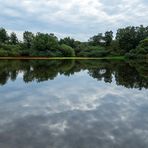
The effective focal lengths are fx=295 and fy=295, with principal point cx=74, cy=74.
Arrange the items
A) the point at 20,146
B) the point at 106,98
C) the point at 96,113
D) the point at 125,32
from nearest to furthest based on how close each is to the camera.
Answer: the point at 20,146 → the point at 96,113 → the point at 106,98 → the point at 125,32

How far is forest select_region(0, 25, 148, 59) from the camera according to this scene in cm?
6788

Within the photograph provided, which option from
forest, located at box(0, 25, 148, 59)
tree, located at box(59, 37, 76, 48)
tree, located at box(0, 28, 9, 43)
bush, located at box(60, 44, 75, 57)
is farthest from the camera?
tree, located at box(59, 37, 76, 48)

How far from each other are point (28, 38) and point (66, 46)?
11.7 meters

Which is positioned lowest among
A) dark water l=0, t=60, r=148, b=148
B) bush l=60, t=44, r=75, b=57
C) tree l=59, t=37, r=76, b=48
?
bush l=60, t=44, r=75, b=57

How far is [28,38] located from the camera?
79875mm

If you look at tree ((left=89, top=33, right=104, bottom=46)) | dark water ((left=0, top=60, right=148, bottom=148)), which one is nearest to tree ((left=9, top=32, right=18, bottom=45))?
tree ((left=89, top=33, right=104, bottom=46))

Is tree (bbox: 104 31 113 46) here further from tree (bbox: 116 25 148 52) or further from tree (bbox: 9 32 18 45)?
tree (bbox: 9 32 18 45)

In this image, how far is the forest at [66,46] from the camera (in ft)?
223

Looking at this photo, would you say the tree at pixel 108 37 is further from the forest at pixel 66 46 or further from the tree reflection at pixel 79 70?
the tree reflection at pixel 79 70

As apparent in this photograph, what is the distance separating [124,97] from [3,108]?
565 centimetres

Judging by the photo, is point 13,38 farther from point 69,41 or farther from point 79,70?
point 79,70

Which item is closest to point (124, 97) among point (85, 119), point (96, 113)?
point (96, 113)

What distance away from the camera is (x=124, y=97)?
13266 millimetres

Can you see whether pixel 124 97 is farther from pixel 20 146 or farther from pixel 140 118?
pixel 20 146
